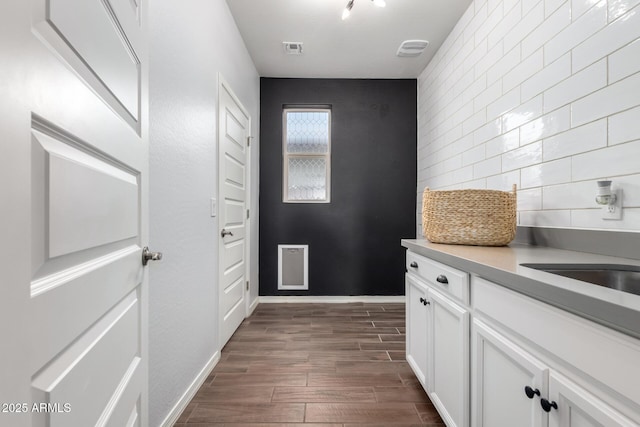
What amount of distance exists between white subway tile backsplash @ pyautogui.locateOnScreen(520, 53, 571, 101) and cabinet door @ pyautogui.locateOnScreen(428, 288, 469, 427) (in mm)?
1182

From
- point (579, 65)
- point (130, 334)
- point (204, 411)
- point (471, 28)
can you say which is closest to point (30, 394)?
A: point (130, 334)

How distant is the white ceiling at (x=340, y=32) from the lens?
234 cm

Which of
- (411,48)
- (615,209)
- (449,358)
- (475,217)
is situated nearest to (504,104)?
(475,217)

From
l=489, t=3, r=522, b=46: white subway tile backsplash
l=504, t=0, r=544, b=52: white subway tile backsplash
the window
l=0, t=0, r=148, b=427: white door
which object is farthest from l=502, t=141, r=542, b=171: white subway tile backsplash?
the window

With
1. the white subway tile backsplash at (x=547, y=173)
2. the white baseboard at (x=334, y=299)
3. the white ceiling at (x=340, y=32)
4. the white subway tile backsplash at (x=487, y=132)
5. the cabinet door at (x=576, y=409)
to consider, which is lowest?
the white baseboard at (x=334, y=299)

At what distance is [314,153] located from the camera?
3.61 m

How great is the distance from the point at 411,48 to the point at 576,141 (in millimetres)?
2038

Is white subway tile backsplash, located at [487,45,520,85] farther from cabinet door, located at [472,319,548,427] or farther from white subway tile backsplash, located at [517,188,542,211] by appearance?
cabinet door, located at [472,319,548,427]

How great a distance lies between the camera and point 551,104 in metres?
1.46

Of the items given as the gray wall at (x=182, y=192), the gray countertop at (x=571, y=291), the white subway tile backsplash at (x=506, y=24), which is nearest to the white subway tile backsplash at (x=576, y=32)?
the white subway tile backsplash at (x=506, y=24)

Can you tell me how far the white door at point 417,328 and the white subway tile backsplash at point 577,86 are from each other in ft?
3.64

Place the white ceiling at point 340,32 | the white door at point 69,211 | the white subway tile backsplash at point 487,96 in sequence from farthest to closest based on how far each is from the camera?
the white ceiling at point 340,32
the white subway tile backsplash at point 487,96
the white door at point 69,211

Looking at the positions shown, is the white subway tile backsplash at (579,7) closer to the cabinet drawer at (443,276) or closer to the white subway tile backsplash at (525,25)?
the white subway tile backsplash at (525,25)

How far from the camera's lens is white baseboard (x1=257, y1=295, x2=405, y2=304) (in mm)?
3468
